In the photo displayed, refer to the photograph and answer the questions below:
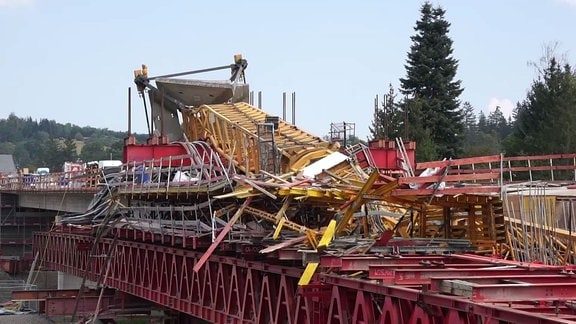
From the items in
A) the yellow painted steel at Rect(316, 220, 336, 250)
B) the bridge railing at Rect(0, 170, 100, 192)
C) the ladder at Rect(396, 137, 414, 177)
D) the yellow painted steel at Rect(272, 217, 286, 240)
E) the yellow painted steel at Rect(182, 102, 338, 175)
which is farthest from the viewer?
the bridge railing at Rect(0, 170, 100, 192)

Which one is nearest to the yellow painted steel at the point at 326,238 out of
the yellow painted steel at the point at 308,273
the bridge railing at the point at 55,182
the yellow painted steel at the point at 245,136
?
the yellow painted steel at the point at 308,273

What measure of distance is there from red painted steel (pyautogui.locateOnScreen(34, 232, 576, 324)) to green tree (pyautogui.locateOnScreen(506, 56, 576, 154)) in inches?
1355

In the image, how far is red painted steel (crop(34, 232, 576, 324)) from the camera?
→ 11.5 m

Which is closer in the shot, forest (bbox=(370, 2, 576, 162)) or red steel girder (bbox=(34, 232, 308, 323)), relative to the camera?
red steel girder (bbox=(34, 232, 308, 323))

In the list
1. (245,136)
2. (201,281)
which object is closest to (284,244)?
(201,281)

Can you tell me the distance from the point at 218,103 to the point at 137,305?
8.09 meters

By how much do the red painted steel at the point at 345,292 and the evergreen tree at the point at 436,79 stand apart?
124 feet

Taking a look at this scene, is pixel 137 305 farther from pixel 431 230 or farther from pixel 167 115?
pixel 431 230

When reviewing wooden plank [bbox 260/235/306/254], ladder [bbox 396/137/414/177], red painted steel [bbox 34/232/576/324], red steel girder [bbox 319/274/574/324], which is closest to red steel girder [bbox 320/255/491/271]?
red painted steel [bbox 34/232/576/324]

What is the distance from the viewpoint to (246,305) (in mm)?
21984

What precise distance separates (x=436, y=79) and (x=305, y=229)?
2050 inches

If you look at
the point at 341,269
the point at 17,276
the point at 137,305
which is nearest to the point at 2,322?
the point at 137,305

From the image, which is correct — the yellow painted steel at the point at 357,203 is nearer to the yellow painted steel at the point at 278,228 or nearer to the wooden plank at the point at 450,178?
the wooden plank at the point at 450,178

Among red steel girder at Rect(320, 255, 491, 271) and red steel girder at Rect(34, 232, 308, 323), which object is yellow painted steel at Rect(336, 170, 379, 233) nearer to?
red steel girder at Rect(34, 232, 308, 323)
